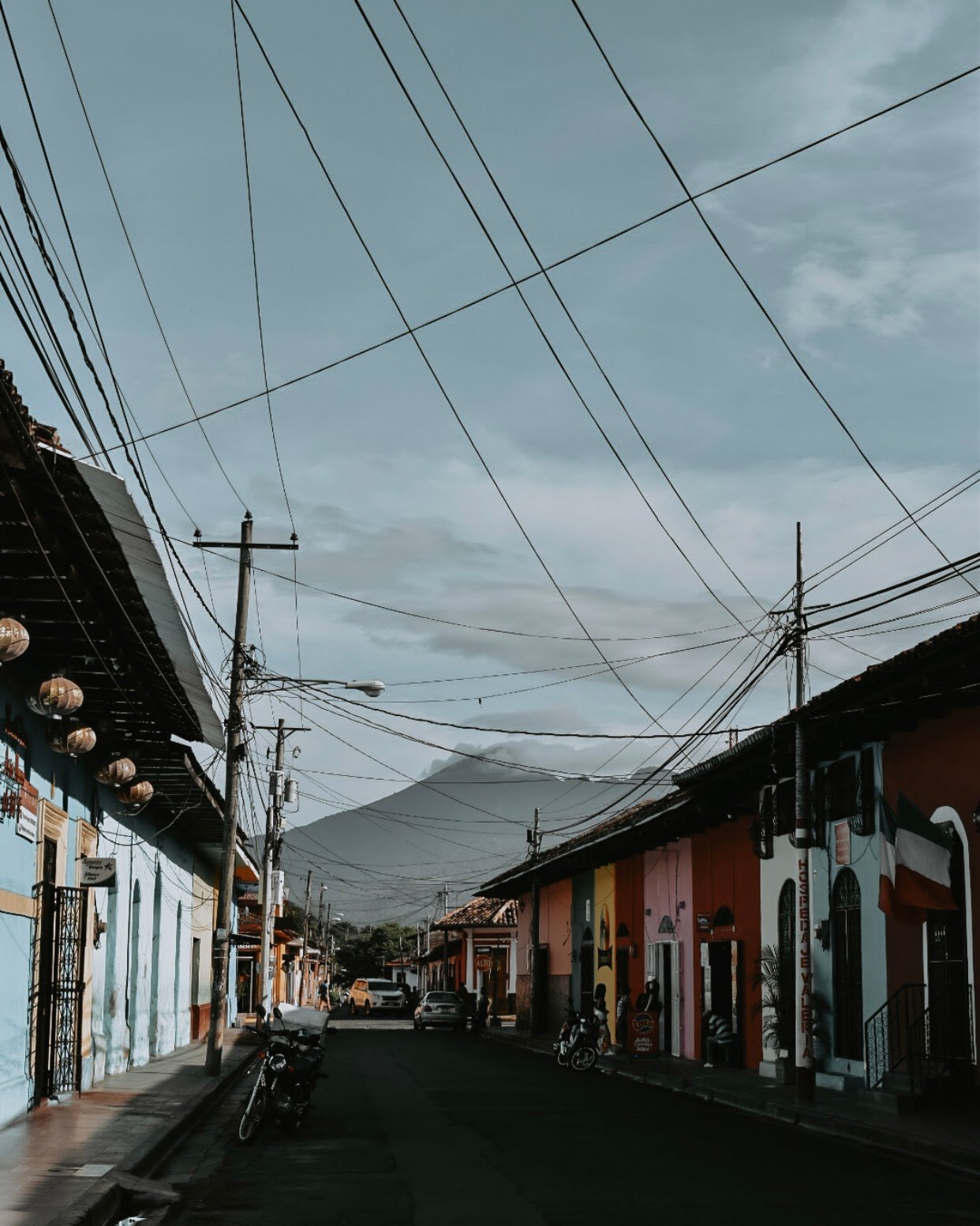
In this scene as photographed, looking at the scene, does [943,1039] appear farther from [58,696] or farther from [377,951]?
[377,951]

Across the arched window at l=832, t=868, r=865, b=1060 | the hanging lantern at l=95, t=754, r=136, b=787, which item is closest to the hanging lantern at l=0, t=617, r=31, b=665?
the hanging lantern at l=95, t=754, r=136, b=787

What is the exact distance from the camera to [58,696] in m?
13.7

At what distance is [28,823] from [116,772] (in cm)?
303

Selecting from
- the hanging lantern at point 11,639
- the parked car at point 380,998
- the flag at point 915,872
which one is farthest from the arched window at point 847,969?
the parked car at point 380,998

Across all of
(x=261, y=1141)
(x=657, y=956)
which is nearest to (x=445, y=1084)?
(x=261, y=1141)

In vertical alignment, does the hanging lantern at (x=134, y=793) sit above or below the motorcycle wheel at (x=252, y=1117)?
above

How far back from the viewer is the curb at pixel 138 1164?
9.24 metres

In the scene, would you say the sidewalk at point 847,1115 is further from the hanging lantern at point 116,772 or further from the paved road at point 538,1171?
the hanging lantern at point 116,772

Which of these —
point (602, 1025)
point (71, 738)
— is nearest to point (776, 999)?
point (602, 1025)

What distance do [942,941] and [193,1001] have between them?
71.0 feet

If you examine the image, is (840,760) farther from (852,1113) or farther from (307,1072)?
(307,1072)

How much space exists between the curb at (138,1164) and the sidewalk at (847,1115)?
6.85 m

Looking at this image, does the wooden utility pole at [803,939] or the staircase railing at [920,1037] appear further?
the wooden utility pole at [803,939]

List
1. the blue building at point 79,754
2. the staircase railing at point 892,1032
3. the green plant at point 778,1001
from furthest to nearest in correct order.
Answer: the green plant at point 778,1001 < the staircase railing at point 892,1032 < the blue building at point 79,754
